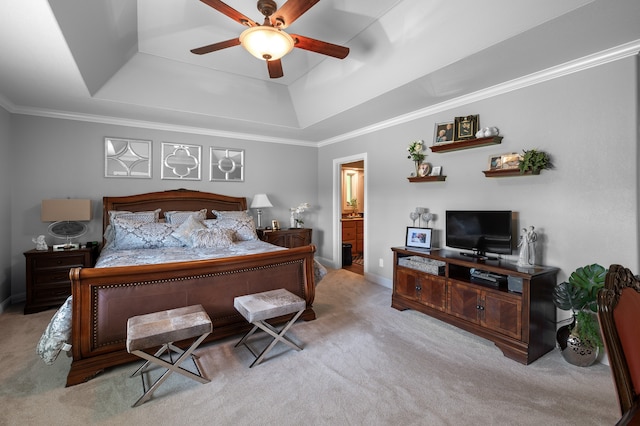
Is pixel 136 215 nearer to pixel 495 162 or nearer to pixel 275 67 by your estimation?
pixel 275 67

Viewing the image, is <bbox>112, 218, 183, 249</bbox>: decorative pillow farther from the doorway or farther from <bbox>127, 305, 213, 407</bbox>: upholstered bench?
the doorway

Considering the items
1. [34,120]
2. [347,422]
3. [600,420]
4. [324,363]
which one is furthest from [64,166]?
[600,420]

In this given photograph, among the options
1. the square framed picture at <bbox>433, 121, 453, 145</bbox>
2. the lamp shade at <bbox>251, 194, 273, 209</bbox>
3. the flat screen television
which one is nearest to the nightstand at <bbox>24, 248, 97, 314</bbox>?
the lamp shade at <bbox>251, 194, 273, 209</bbox>

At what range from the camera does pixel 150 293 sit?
7.72 ft

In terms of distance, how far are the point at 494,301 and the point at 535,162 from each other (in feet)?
4.40

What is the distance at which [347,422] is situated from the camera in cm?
177

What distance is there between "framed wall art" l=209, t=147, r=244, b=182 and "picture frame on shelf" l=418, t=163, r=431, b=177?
3033mm

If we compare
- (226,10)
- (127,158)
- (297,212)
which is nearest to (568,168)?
(226,10)

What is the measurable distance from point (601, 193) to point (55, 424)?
4.20m

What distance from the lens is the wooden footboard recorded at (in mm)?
2113

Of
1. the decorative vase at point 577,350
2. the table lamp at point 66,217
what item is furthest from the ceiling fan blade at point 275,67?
the decorative vase at point 577,350

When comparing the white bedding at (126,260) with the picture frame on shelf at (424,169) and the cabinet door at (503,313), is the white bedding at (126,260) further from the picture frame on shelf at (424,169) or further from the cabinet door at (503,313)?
the picture frame on shelf at (424,169)

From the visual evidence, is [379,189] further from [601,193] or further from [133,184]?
[133,184]

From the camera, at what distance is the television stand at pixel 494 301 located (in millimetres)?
2467
